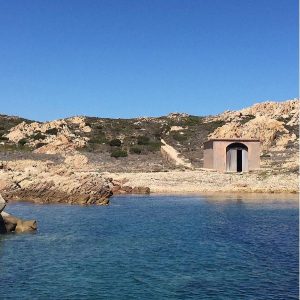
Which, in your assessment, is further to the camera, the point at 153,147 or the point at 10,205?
the point at 153,147

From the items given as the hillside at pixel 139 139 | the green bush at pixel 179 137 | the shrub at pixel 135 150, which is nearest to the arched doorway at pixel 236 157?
the hillside at pixel 139 139

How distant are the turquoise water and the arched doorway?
32.1m

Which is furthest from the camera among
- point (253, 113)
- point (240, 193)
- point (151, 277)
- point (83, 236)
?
point (253, 113)

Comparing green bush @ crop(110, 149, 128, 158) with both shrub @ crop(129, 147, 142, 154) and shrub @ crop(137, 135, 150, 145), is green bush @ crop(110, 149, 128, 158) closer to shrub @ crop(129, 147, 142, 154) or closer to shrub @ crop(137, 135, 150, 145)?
shrub @ crop(129, 147, 142, 154)

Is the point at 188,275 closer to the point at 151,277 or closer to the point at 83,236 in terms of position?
the point at 151,277

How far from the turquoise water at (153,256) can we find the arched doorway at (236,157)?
105 ft

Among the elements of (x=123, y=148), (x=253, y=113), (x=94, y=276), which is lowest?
(x=94, y=276)

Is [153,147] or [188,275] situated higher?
[153,147]

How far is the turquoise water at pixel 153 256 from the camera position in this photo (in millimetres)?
16438

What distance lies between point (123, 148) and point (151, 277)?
69.6 m

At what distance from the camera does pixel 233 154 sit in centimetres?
6944

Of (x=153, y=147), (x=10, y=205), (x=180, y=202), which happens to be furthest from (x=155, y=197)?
(x=153, y=147)

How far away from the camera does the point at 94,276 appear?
18188mm

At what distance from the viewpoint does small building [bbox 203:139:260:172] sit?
227 feet
